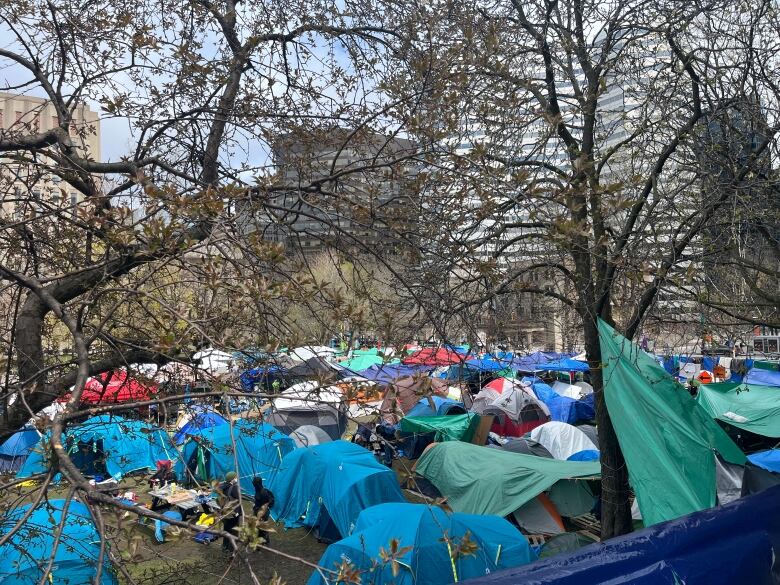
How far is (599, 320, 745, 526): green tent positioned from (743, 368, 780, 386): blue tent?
1565cm

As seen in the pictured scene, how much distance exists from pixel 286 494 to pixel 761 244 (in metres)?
9.80

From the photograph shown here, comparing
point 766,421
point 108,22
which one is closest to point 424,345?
point 108,22

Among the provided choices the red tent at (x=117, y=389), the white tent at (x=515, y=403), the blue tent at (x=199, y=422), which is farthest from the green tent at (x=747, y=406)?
the red tent at (x=117, y=389)

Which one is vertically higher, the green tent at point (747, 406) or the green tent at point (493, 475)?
the green tent at point (747, 406)

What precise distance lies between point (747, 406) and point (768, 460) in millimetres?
6014

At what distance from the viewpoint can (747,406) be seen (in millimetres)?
15477

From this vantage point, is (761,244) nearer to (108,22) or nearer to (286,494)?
(108,22)

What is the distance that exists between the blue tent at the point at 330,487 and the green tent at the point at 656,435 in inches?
222

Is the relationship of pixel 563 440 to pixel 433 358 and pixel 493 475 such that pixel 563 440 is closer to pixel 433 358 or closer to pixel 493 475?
pixel 493 475

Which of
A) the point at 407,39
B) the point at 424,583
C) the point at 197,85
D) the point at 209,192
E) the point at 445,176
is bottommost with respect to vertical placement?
the point at 424,583

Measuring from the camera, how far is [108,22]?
527 cm

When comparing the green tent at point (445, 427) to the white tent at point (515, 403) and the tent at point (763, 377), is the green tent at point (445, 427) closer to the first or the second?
the white tent at point (515, 403)

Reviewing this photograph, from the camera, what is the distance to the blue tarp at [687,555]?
500 cm

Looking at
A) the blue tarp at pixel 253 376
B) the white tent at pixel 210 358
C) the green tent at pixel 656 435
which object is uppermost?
the white tent at pixel 210 358
